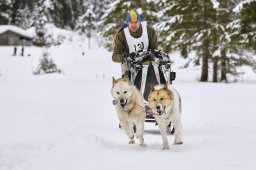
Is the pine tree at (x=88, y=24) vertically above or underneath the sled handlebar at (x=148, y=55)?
above

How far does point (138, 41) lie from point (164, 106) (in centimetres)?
197

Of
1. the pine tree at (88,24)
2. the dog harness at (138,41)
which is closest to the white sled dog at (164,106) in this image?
the dog harness at (138,41)

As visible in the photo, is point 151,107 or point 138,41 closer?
point 151,107

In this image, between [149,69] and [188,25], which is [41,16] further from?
[149,69]

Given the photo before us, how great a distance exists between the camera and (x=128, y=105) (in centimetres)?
582

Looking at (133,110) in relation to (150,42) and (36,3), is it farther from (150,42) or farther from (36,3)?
(36,3)

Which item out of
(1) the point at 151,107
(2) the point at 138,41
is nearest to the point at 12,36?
(2) the point at 138,41

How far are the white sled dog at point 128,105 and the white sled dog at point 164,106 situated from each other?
414 millimetres

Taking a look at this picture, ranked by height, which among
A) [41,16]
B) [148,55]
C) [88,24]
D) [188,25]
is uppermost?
[41,16]

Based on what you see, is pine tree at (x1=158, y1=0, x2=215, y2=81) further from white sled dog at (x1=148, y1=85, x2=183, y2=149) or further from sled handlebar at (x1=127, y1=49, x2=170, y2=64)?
white sled dog at (x1=148, y1=85, x2=183, y2=149)

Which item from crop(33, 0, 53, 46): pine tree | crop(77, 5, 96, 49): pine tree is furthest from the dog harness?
crop(77, 5, 96, 49): pine tree

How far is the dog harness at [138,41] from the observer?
22.7 feet

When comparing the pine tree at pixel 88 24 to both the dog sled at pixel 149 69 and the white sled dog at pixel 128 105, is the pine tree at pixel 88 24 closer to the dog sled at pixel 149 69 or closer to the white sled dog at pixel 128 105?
the dog sled at pixel 149 69

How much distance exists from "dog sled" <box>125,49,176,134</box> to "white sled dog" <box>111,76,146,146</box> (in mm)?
778
